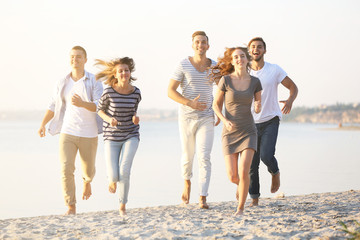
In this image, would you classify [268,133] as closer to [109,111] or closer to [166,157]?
[109,111]

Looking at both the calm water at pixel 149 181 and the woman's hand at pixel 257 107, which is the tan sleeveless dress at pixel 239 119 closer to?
the woman's hand at pixel 257 107

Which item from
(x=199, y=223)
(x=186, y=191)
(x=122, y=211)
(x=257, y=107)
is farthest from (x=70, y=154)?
(x=257, y=107)

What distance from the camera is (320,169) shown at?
15.8m

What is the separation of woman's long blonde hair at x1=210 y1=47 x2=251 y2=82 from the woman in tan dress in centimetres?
26

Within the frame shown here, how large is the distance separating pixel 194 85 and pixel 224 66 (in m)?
0.49

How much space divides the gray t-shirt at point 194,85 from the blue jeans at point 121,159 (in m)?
0.91

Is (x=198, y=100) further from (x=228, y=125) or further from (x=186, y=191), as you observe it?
(x=186, y=191)

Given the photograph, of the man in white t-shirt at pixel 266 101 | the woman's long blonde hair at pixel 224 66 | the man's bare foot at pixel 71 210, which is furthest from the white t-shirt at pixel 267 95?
the man's bare foot at pixel 71 210

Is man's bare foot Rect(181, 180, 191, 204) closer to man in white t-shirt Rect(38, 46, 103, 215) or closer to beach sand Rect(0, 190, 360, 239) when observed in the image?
beach sand Rect(0, 190, 360, 239)

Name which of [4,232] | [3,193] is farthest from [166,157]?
[4,232]

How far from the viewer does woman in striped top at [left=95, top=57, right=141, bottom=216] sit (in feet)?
20.6

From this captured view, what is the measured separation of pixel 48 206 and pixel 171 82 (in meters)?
5.11

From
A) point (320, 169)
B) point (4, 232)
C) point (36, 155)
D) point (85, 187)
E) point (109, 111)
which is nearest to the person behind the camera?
point (4, 232)

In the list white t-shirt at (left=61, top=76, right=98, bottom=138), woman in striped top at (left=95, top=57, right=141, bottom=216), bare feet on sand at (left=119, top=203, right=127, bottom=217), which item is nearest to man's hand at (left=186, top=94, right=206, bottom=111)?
woman in striped top at (left=95, top=57, right=141, bottom=216)
